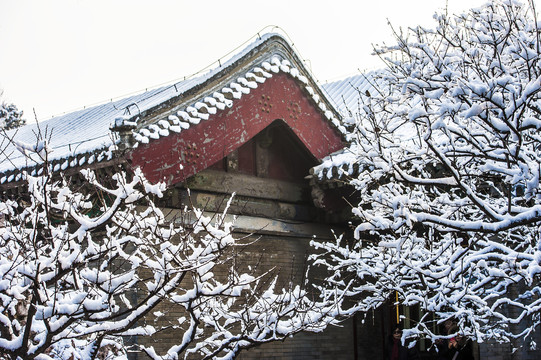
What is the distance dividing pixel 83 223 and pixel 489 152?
345 centimetres

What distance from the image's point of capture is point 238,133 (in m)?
9.80

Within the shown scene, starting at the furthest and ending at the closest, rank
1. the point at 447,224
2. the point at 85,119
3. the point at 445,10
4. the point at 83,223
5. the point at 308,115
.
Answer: the point at 85,119, the point at 308,115, the point at 445,10, the point at 447,224, the point at 83,223

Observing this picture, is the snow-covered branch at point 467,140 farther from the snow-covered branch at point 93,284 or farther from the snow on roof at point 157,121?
the snow on roof at point 157,121

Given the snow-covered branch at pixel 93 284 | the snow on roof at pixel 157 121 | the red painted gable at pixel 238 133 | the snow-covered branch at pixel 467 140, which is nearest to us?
the snow-covered branch at pixel 93 284

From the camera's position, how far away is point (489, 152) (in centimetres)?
597

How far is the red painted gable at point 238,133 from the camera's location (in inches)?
345

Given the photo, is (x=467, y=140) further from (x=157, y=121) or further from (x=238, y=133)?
(x=238, y=133)

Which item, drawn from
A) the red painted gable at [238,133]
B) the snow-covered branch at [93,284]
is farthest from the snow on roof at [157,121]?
the snow-covered branch at [93,284]

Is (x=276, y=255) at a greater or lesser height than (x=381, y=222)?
greater

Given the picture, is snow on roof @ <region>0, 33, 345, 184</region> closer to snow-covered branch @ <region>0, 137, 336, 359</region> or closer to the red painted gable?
the red painted gable

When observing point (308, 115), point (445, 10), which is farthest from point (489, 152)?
point (308, 115)

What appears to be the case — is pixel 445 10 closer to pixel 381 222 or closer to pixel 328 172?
pixel 381 222

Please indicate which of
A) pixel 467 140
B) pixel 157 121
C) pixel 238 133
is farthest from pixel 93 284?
pixel 238 133

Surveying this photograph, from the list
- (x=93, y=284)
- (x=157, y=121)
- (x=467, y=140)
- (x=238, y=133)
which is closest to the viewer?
(x=93, y=284)
